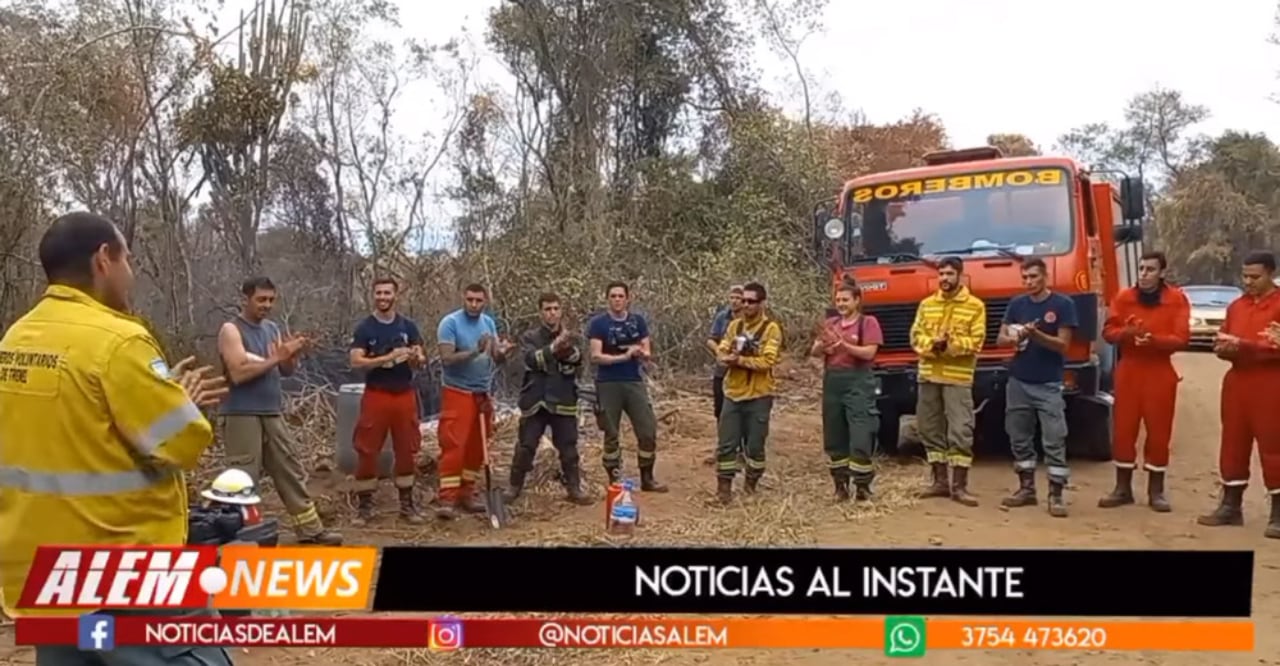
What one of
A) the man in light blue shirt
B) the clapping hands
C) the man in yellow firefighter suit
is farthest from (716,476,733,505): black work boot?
the man in yellow firefighter suit

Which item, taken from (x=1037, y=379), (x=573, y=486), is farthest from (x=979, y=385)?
(x=573, y=486)

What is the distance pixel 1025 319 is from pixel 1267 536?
2024 millimetres

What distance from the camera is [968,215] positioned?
29.9ft

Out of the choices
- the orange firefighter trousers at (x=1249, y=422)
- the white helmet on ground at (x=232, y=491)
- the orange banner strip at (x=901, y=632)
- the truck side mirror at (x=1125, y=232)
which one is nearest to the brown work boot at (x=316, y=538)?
the white helmet on ground at (x=232, y=491)

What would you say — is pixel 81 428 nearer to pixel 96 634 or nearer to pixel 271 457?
pixel 96 634

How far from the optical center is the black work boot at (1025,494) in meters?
7.38

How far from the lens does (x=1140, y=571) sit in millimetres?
3387

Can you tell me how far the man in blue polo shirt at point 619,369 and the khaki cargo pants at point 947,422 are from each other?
2092 mm

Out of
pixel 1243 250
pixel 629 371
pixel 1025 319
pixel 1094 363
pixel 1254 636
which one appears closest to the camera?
pixel 1254 636

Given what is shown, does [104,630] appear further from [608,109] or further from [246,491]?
[608,109]

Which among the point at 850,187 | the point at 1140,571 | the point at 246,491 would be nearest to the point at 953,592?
the point at 1140,571

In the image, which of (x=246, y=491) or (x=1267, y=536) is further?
(x=1267, y=536)

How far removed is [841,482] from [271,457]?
403cm

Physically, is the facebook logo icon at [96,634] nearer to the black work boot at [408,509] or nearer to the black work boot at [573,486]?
the black work boot at [408,509]
